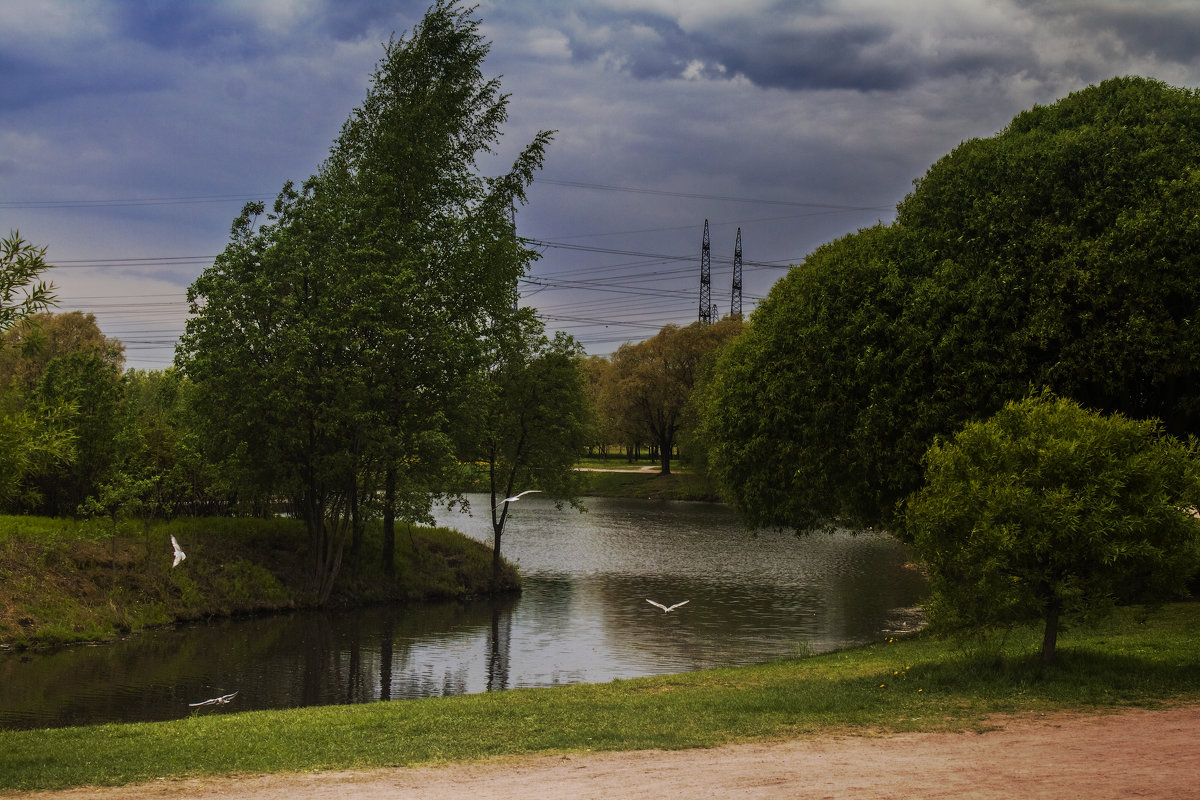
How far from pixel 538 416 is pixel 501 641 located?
15514 millimetres

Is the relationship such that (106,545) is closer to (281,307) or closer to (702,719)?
(281,307)

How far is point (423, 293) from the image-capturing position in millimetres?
37438

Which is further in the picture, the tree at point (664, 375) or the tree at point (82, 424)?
the tree at point (664, 375)

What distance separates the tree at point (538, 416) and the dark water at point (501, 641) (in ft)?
16.2

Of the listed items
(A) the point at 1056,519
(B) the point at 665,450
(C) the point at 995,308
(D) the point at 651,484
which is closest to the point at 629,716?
(A) the point at 1056,519

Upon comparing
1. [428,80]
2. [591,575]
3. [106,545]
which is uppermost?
[428,80]

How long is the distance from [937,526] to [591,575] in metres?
29.9

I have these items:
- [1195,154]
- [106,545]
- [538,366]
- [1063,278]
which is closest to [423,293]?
[538,366]

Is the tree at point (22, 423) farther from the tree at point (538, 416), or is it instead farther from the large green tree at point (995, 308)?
the tree at point (538, 416)

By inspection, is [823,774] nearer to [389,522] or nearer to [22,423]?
[22,423]

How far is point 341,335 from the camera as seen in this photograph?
3522 cm

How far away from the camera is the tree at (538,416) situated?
45000 mm

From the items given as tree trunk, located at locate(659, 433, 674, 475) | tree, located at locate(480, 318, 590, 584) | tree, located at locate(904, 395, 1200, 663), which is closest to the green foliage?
tree, located at locate(480, 318, 590, 584)

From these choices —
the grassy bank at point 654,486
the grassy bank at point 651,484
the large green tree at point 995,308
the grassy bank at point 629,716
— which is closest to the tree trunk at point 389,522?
the large green tree at point 995,308
